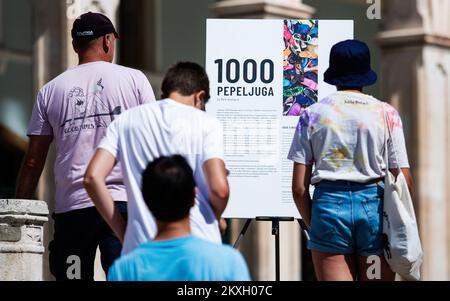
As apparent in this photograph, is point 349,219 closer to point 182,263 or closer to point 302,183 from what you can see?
point 302,183

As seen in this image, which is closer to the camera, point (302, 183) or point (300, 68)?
point (302, 183)

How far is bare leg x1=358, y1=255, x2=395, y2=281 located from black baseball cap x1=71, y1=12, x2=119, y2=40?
1.55 m

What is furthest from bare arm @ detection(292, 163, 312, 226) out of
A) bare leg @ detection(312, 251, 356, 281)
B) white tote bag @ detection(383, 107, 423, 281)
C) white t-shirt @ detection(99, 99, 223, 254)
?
white t-shirt @ detection(99, 99, 223, 254)

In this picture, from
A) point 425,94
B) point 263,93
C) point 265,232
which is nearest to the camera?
point 263,93

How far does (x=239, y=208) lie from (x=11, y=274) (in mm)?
1351

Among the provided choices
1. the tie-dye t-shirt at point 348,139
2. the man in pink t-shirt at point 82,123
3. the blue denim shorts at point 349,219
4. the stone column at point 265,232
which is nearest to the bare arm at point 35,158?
the man in pink t-shirt at point 82,123

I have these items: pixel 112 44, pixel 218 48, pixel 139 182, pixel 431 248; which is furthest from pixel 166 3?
pixel 139 182

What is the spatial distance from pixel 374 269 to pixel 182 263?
6.33 feet

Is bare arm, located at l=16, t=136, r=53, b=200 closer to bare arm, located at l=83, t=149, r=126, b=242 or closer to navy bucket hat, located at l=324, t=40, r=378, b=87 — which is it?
bare arm, located at l=83, t=149, r=126, b=242

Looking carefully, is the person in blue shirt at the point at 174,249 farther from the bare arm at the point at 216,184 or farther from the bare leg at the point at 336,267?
the bare leg at the point at 336,267

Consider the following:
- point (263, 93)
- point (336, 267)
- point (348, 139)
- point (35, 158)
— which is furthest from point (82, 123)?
point (263, 93)

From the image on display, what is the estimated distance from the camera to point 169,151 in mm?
5984

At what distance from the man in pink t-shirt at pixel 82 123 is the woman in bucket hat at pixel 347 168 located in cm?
77

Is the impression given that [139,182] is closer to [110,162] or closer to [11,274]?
[110,162]
